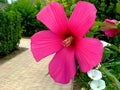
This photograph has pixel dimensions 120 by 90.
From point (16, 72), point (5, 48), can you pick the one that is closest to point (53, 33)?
point (16, 72)

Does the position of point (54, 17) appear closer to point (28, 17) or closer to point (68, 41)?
point (68, 41)

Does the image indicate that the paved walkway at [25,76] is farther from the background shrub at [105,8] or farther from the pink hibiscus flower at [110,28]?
the pink hibiscus flower at [110,28]

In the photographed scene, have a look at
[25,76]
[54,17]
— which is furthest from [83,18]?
[25,76]

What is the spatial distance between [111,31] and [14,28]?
10.9 m

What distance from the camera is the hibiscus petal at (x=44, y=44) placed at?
1.94ft

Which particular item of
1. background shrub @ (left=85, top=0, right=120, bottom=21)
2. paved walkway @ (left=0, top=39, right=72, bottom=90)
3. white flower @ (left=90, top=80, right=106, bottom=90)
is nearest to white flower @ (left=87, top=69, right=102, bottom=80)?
white flower @ (left=90, top=80, right=106, bottom=90)

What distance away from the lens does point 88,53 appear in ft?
1.79

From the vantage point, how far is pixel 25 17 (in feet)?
51.8

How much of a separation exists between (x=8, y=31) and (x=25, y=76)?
3.04 m

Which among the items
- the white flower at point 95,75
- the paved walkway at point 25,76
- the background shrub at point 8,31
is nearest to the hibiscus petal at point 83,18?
the white flower at point 95,75

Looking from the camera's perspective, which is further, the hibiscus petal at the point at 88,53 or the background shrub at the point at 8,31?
the background shrub at the point at 8,31

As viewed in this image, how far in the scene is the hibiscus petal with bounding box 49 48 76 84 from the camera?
569 millimetres

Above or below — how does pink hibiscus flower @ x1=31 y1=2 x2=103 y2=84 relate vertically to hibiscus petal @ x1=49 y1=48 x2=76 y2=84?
above

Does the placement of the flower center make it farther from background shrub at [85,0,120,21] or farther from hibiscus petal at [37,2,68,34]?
background shrub at [85,0,120,21]
